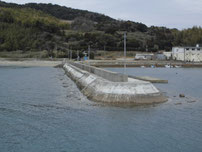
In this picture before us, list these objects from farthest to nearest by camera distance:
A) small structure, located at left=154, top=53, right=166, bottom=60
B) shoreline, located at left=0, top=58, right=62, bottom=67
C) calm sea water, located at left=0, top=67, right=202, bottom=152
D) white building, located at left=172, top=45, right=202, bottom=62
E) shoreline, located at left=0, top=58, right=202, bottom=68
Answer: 1. small structure, located at left=154, top=53, right=166, bottom=60
2. white building, located at left=172, top=45, right=202, bottom=62
3. shoreline, located at left=0, top=58, right=62, bottom=67
4. shoreline, located at left=0, top=58, right=202, bottom=68
5. calm sea water, located at left=0, top=67, right=202, bottom=152

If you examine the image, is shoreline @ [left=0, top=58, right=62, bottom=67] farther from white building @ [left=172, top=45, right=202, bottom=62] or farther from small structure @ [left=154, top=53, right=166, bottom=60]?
white building @ [left=172, top=45, right=202, bottom=62]

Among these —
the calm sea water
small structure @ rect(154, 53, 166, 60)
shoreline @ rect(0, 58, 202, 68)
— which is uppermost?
small structure @ rect(154, 53, 166, 60)

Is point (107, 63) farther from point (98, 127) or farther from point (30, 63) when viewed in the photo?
point (98, 127)

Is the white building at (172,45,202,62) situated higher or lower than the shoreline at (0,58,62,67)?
higher

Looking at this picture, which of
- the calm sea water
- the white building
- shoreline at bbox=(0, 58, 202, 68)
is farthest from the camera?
the white building

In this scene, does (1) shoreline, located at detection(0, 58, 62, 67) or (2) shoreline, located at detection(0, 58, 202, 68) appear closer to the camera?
(2) shoreline, located at detection(0, 58, 202, 68)

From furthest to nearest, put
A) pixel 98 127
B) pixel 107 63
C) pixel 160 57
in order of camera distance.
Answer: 1. pixel 160 57
2. pixel 107 63
3. pixel 98 127

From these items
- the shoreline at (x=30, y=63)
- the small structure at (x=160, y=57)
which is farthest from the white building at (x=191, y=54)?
the shoreline at (x=30, y=63)

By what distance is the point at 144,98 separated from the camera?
30250 millimetres

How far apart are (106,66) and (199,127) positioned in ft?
292

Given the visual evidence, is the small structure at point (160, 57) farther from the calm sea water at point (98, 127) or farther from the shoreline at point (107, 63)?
the calm sea water at point (98, 127)

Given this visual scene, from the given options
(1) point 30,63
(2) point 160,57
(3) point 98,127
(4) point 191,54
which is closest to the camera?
(3) point 98,127

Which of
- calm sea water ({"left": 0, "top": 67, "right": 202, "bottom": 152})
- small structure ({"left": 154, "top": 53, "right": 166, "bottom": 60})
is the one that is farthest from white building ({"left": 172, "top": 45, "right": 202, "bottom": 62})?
calm sea water ({"left": 0, "top": 67, "right": 202, "bottom": 152})

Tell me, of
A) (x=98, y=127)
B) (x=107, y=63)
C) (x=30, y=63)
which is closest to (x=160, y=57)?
(x=107, y=63)
